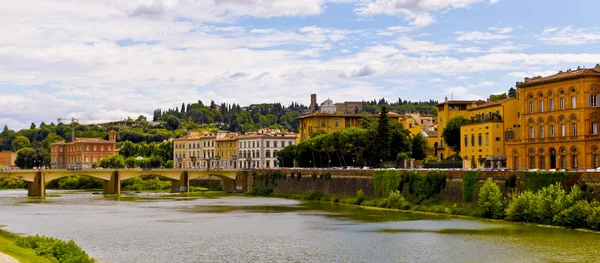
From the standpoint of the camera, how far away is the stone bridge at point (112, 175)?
302ft

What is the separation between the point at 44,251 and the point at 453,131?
194 ft

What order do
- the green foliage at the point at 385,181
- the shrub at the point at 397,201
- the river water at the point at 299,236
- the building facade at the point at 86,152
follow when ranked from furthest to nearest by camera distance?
the building facade at the point at 86,152
the green foliage at the point at 385,181
the shrub at the point at 397,201
the river water at the point at 299,236

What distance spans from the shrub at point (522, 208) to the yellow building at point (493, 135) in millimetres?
23755

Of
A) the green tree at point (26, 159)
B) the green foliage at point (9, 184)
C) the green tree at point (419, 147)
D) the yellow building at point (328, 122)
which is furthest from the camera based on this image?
the green tree at point (26, 159)

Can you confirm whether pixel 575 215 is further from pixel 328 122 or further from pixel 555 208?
pixel 328 122

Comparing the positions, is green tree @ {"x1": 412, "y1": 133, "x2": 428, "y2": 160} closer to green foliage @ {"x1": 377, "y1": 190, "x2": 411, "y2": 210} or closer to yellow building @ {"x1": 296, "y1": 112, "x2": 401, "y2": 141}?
green foliage @ {"x1": 377, "y1": 190, "x2": 411, "y2": 210}

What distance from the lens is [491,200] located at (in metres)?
51.3

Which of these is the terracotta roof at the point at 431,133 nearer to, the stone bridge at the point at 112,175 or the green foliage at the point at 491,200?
the stone bridge at the point at 112,175

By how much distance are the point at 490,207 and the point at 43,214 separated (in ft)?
110

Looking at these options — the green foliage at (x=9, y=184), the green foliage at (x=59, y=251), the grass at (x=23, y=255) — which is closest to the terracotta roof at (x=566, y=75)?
the green foliage at (x=59, y=251)

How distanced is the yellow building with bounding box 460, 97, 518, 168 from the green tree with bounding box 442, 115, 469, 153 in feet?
18.4

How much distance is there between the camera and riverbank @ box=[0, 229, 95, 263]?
28.5 meters

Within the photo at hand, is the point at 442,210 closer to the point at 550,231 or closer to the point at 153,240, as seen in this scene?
the point at 550,231

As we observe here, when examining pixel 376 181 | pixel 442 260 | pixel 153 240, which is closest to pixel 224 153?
pixel 376 181
